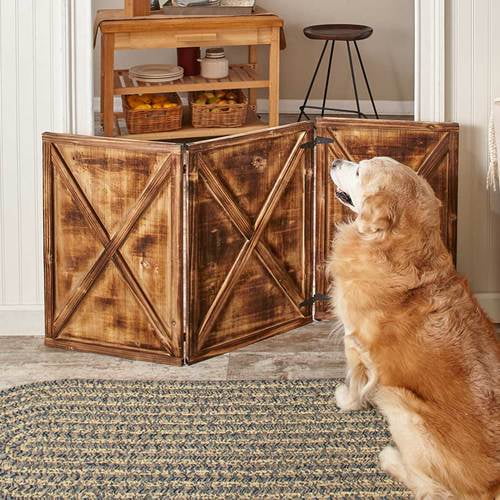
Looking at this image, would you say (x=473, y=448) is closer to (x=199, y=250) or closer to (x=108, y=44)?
(x=199, y=250)

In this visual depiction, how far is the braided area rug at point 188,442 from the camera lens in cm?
267

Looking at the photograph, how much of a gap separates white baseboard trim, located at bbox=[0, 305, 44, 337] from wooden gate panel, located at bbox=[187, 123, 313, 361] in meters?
0.62

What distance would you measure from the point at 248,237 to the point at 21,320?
895 mm

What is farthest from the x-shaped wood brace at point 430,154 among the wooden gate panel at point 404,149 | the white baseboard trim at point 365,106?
the white baseboard trim at point 365,106

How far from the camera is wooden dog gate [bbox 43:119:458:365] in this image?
3371 mm

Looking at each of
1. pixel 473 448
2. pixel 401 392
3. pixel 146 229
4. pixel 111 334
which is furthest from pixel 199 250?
pixel 473 448

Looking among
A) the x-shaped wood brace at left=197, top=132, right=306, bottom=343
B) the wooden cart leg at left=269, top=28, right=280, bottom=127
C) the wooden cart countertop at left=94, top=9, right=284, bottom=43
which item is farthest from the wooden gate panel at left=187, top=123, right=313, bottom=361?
the wooden cart leg at left=269, top=28, right=280, bottom=127

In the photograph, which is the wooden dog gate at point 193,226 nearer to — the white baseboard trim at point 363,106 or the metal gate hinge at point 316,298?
the metal gate hinge at point 316,298

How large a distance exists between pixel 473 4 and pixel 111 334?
1744 mm

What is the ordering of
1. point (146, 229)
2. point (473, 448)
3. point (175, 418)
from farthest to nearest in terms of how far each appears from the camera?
1. point (146, 229)
2. point (175, 418)
3. point (473, 448)

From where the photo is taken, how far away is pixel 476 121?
144 inches

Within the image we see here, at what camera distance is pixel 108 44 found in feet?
14.1

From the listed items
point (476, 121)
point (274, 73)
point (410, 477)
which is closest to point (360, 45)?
point (274, 73)

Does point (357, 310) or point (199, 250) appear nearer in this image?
point (357, 310)
